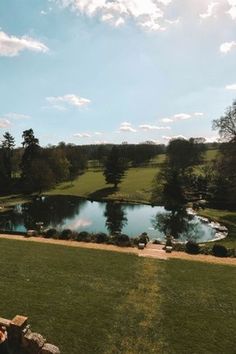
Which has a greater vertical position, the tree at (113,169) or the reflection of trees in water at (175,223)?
the tree at (113,169)

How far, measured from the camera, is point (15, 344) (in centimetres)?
1123

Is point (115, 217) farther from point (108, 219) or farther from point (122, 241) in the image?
point (122, 241)

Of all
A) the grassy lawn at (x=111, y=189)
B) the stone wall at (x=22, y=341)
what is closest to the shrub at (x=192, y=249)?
the stone wall at (x=22, y=341)

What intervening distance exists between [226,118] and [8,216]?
111 ft

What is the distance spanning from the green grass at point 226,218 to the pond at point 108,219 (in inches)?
72.7

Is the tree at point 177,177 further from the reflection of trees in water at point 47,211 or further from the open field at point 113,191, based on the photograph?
the reflection of trees in water at point 47,211

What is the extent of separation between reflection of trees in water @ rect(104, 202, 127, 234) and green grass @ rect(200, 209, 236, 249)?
11996mm

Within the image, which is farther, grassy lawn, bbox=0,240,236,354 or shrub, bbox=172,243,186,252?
shrub, bbox=172,243,186,252

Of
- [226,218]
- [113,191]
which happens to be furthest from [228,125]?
[113,191]

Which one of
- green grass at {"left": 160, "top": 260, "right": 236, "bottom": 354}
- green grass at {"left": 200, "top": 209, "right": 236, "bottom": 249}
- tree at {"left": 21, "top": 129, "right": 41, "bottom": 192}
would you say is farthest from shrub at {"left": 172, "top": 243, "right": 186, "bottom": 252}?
tree at {"left": 21, "top": 129, "right": 41, "bottom": 192}

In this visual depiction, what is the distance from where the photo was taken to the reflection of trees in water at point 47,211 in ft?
153

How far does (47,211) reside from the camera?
5434 cm

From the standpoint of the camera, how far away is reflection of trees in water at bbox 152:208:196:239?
130 ft

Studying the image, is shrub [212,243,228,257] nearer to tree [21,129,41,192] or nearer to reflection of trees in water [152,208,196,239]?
reflection of trees in water [152,208,196,239]
